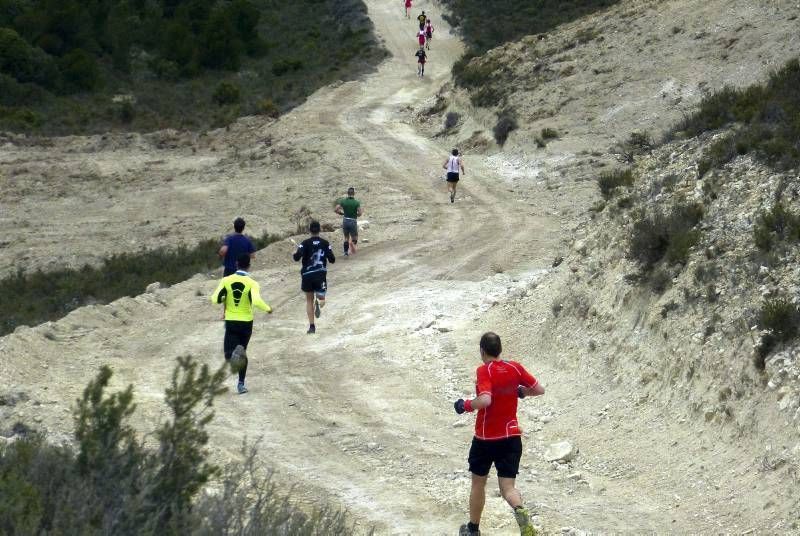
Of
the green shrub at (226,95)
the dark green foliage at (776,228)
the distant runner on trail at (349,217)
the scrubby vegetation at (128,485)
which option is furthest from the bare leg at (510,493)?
the green shrub at (226,95)

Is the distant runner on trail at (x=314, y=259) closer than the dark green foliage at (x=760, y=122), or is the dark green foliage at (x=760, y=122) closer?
the dark green foliage at (x=760, y=122)

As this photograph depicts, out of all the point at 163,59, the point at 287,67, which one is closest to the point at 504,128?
the point at 287,67

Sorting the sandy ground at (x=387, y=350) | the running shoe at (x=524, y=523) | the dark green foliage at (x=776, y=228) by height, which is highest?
the dark green foliage at (x=776, y=228)

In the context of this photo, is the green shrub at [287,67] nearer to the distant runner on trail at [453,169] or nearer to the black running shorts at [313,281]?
the distant runner on trail at [453,169]

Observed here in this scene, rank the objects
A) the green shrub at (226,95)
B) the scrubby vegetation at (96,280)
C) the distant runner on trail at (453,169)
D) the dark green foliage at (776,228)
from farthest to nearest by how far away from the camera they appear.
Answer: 1. the green shrub at (226,95)
2. the distant runner on trail at (453,169)
3. the scrubby vegetation at (96,280)
4. the dark green foliage at (776,228)

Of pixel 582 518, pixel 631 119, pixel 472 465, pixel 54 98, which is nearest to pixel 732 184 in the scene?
pixel 582 518

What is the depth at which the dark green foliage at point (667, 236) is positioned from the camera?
1185 cm

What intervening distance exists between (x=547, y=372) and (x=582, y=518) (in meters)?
4.37

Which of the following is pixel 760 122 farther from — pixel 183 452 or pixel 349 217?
pixel 183 452

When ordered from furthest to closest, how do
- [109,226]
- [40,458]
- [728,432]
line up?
1. [109,226]
2. [728,432]
3. [40,458]

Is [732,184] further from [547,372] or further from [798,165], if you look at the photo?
[547,372]

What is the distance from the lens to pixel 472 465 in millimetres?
7594

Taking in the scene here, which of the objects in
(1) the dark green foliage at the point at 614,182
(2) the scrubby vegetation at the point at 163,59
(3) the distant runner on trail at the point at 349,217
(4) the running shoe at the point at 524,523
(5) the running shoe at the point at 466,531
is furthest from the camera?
(2) the scrubby vegetation at the point at 163,59

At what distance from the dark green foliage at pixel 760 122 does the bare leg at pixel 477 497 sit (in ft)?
20.8
